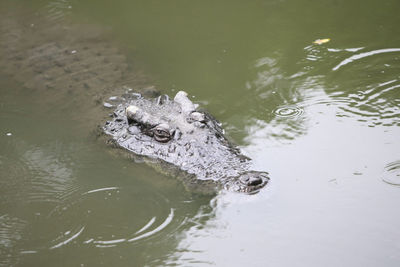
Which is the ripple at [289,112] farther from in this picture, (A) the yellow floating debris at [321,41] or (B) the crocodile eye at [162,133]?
(A) the yellow floating debris at [321,41]

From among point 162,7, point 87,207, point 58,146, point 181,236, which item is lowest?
point 181,236

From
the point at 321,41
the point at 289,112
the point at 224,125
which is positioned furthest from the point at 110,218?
the point at 321,41

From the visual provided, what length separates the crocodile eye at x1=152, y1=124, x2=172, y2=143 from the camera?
4.81 m

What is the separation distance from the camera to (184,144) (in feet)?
15.5

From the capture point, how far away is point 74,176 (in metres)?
4.82

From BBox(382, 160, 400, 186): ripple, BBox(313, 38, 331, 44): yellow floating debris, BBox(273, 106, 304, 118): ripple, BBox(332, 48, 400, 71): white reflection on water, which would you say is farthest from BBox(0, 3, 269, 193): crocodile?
BBox(313, 38, 331, 44): yellow floating debris

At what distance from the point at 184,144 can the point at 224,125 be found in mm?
858

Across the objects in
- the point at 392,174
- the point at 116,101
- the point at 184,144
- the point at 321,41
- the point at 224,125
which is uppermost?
the point at 321,41

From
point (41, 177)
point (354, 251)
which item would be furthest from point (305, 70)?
point (41, 177)

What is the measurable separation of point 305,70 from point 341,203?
265cm

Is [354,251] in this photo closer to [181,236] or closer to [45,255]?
[181,236]

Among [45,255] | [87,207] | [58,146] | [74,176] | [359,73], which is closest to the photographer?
[45,255]

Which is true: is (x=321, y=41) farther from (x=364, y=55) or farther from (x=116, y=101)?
(x=116, y=101)

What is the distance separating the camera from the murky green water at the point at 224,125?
379 cm
